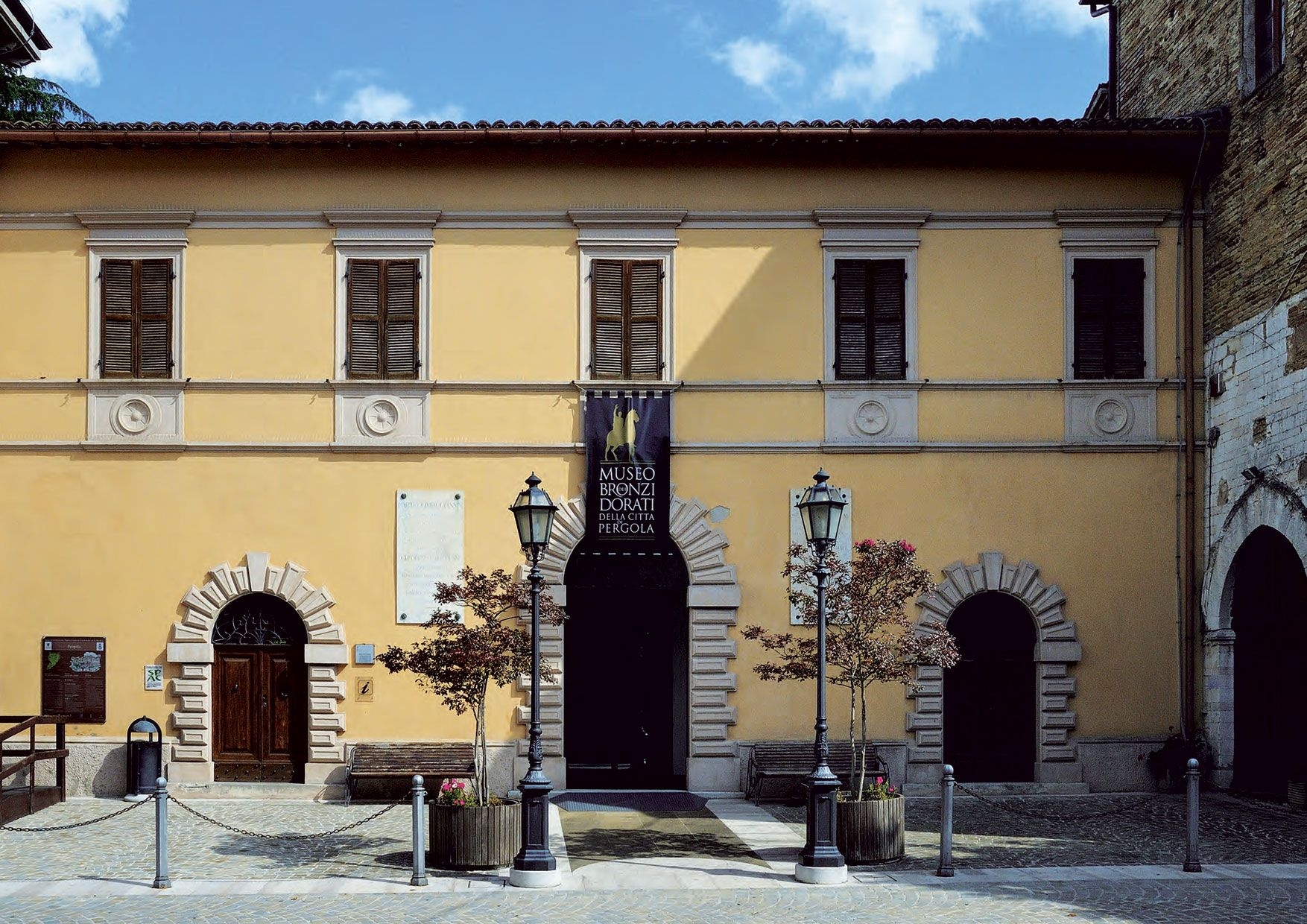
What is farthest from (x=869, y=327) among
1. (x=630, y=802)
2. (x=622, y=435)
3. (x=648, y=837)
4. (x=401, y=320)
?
(x=648, y=837)

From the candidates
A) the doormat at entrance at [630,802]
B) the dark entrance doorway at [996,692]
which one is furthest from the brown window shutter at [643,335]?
the doormat at entrance at [630,802]

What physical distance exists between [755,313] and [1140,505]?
5.47m

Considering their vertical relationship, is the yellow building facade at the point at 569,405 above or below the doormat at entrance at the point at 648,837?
above

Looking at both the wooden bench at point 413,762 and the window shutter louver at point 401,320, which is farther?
the window shutter louver at point 401,320

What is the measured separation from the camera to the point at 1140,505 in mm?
18281

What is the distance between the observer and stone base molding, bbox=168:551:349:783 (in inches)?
693

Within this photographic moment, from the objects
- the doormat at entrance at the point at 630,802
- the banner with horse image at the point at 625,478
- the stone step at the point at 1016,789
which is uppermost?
the banner with horse image at the point at 625,478

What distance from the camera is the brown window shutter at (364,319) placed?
713 inches

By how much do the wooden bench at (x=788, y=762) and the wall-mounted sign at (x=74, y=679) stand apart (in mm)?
8067

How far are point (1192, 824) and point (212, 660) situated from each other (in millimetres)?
11402

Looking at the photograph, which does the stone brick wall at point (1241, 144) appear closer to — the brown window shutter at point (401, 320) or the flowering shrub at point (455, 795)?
the brown window shutter at point (401, 320)

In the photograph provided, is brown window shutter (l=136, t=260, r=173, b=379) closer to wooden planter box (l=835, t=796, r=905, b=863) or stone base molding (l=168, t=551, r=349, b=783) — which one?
stone base molding (l=168, t=551, r=349, b=783)

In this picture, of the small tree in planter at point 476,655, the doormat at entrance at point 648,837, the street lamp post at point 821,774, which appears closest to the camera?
the street lamp post at point 821,774

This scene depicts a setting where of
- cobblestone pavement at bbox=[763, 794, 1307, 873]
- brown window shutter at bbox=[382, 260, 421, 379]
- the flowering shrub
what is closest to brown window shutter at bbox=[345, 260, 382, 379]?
brown window shutter at bbox=[382, 260, 421, 379]
